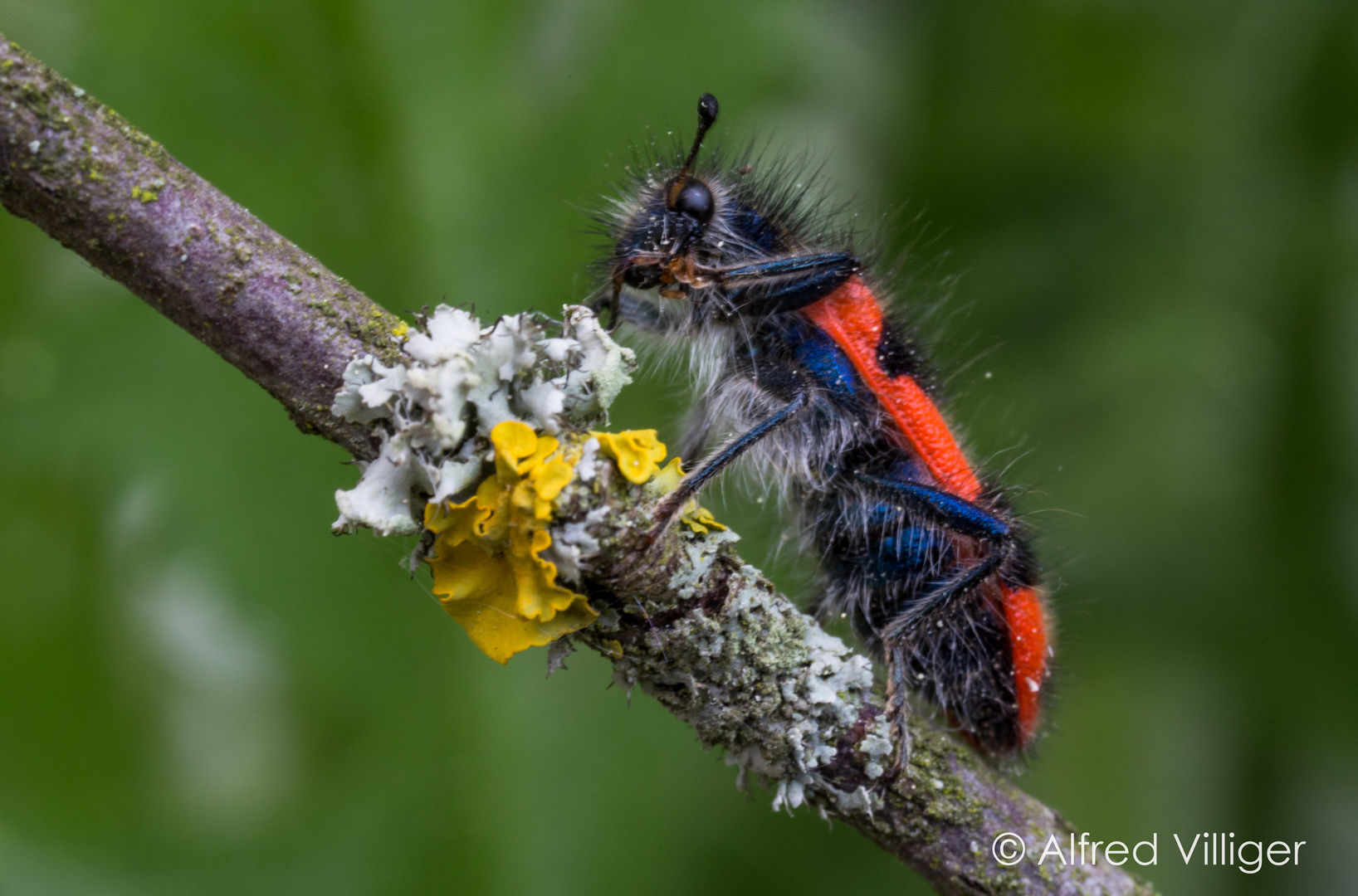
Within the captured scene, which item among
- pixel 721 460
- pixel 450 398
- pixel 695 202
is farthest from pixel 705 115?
pixel 450 398

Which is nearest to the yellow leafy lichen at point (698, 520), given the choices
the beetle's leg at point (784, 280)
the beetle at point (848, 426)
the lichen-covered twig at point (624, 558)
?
the lichen-covered twig at point (624, 558)

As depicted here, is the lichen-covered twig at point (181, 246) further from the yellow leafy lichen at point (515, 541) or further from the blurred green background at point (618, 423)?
the blurred green background at point (618, 423)

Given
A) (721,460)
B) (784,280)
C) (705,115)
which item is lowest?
(721,460)

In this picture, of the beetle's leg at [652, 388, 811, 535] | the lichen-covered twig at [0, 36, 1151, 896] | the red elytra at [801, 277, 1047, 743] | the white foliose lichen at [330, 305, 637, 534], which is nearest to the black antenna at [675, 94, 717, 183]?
the red elytra at [801, 277, 1047, 743]

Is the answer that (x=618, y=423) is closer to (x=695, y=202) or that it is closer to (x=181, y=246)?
(x=695, y=202)

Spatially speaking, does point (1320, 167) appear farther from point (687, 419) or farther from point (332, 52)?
point (332, 52)

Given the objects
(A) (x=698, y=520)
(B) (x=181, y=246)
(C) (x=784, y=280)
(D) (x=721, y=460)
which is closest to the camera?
(B) (x=181, y=246)
